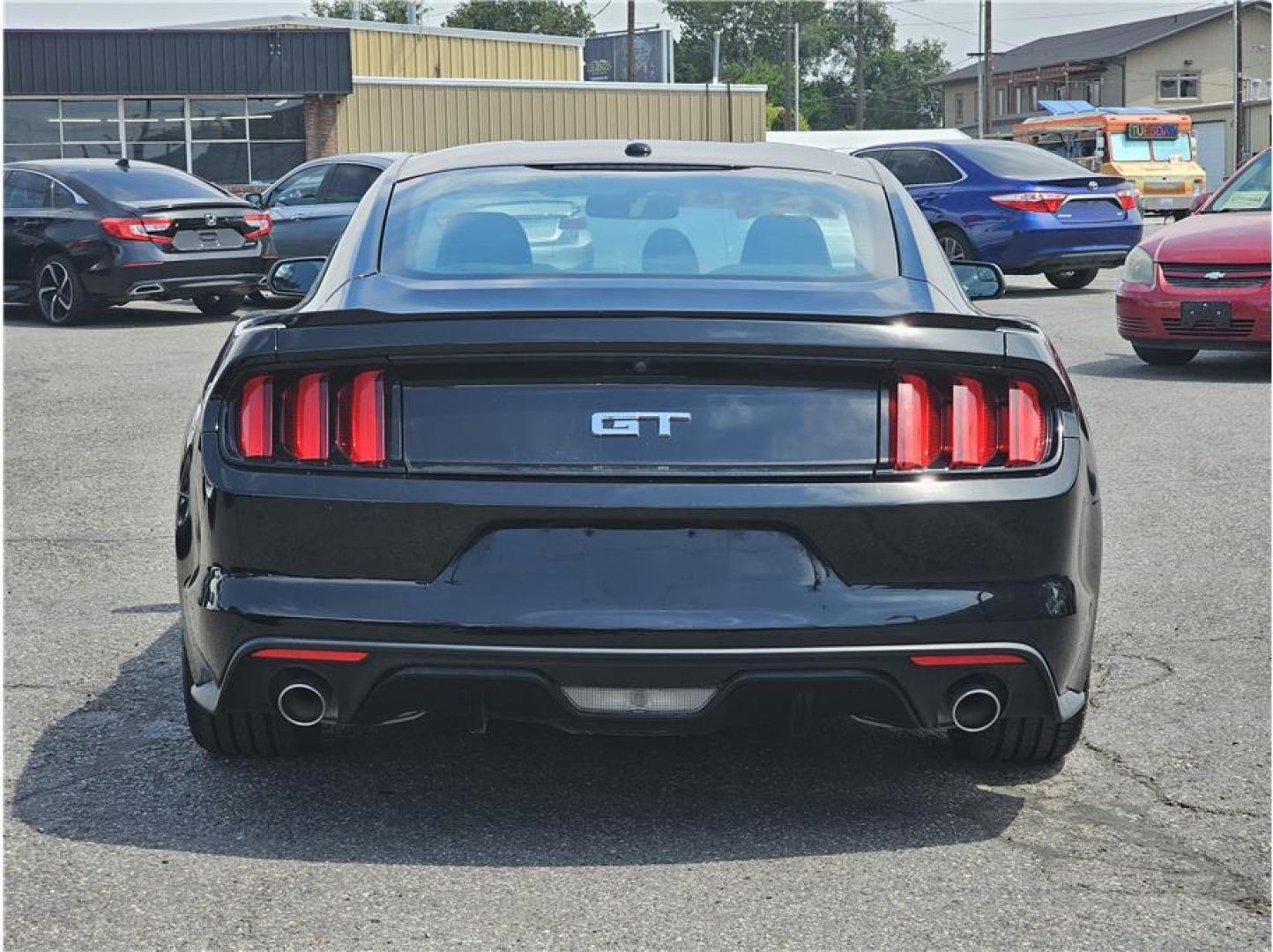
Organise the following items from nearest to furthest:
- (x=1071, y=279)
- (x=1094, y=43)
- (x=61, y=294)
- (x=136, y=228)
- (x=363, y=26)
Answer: (x=136, y=228) → (x=61, y=294) → (x=1071, y=279) → (x=363, y=26) → (x=1094, y=43)

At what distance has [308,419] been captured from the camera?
379 cm

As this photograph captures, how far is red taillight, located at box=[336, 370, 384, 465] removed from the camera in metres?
3.75

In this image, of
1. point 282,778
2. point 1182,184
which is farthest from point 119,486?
point 1182,184

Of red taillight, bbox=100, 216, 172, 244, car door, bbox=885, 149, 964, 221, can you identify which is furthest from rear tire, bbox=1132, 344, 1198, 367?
red taillight, bbox=100, 216, 172, 244

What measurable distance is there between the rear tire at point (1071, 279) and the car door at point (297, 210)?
292 inches

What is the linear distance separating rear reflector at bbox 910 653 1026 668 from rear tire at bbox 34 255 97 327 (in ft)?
46.7

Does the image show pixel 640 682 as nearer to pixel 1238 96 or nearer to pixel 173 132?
pixel 173 132

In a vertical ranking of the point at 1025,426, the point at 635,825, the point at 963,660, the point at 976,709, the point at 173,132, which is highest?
the point at 173,132

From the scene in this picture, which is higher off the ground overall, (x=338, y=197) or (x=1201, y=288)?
(x=338, y=197)

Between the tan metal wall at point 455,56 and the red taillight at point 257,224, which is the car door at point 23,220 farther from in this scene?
the tan metal wall at point 455,56

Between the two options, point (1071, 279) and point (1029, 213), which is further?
point (1071, 279)

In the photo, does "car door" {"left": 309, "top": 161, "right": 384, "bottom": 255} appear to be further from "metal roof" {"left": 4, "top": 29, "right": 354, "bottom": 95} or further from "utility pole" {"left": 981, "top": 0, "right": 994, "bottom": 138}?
"utility pole" {"left": 981, "top": 0, "right": 994, "bottom": 138}

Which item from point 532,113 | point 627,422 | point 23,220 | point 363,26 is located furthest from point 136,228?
point 363,26

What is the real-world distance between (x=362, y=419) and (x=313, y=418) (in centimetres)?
10
